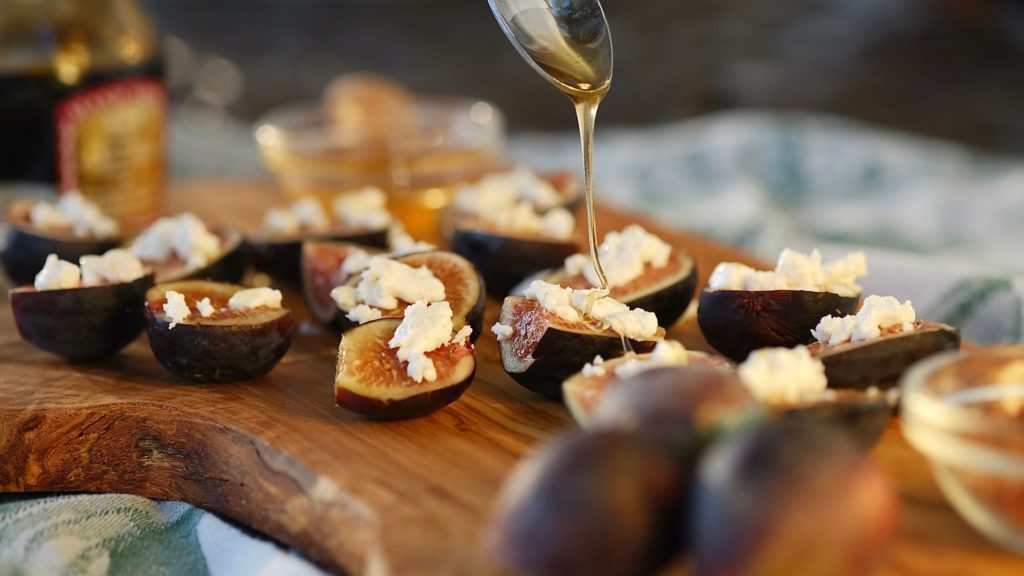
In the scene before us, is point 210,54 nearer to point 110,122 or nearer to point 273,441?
point 110,122

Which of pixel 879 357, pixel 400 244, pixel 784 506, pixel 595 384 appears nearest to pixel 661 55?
pixel 400 244

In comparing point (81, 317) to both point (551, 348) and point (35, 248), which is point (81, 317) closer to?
point (35, 248)

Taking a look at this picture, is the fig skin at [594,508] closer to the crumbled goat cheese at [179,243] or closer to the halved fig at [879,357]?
the halved fig at [879,357]

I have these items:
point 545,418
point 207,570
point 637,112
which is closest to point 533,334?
point 545,418

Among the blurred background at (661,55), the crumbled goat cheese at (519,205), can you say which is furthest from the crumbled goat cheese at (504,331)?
the blurred background at (661,55)

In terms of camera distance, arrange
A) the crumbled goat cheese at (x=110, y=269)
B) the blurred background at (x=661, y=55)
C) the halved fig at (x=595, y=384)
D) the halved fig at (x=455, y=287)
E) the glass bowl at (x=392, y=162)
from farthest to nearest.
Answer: the blurred background at (x=661, y=55), the glass bowl at (x=392, y=162), the crumbled goat cheese at (x=110, y=269), the halved fig at (x=455, y=287), the halved fig at (x=595, y=384)
